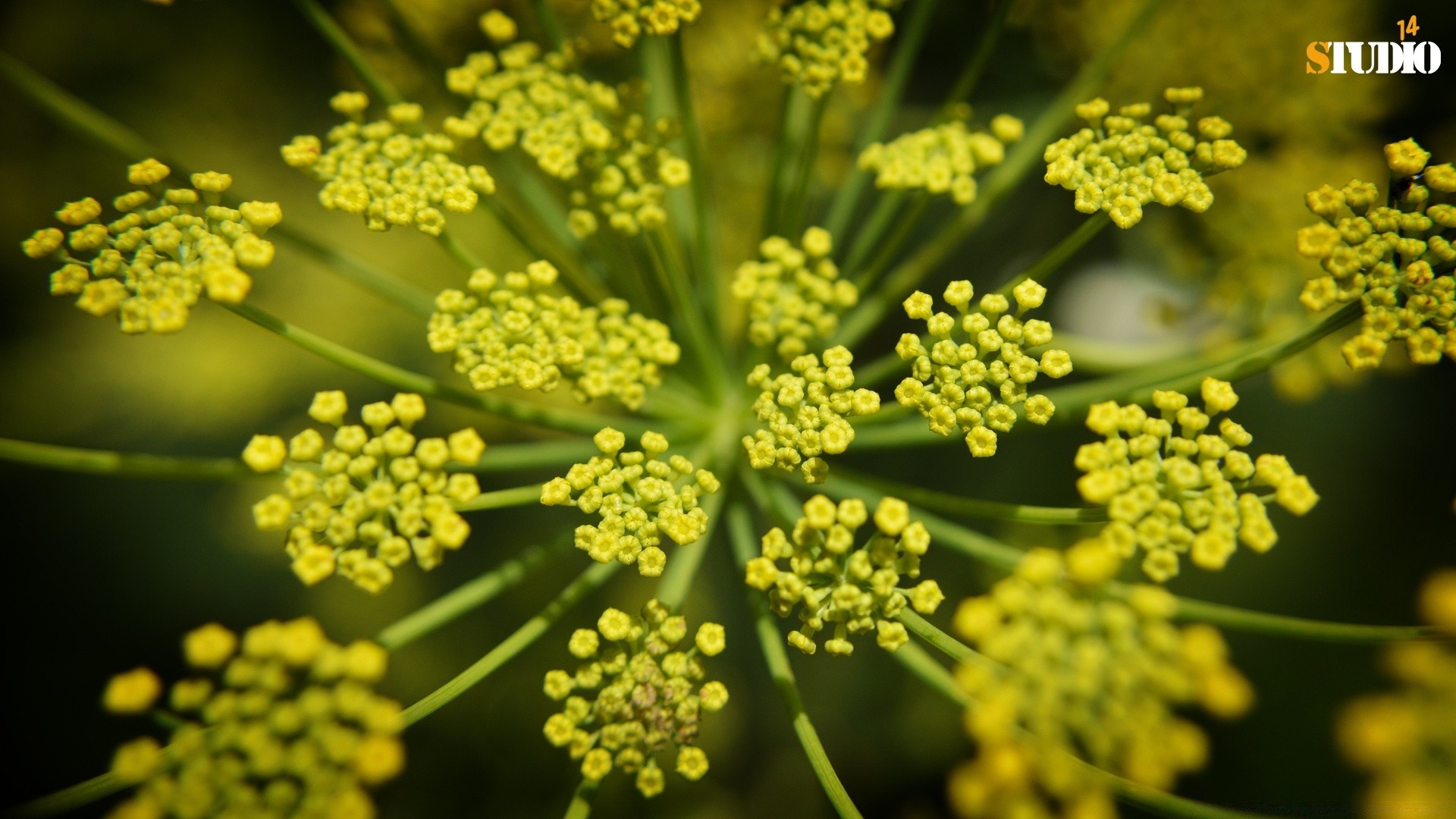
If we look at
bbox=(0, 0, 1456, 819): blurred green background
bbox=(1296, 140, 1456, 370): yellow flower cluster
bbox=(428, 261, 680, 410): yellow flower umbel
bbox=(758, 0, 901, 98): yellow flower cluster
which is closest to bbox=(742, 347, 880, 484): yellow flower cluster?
bbox=(428, 261, 680, 410): yellow flower umbel

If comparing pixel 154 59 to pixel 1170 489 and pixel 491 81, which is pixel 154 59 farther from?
pixel 1170 489

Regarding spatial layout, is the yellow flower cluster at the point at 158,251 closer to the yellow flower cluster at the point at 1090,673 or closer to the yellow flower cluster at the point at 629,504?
the yellow flower cluster at the point at 629,504

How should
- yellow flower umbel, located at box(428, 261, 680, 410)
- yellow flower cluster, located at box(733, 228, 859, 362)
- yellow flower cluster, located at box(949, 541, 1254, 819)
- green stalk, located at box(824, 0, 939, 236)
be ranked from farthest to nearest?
green stalk, located at box(824, 0, 939, 236) → yellow flower cluster, located at box(733, 228, 859, 362) → yellow flower umbel, located at box(428, 261, 680, 410) → yellow flower cluster, located at box(949, 541, 1254, 819)

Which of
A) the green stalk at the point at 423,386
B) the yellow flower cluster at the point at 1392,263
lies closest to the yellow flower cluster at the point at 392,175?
the green stalk at the point at 423,386

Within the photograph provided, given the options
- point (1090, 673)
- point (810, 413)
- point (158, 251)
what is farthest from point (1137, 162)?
point (158, 251)

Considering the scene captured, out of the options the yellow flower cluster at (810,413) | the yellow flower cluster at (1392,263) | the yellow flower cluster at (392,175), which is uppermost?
the yellow flower cluster at (392,175)

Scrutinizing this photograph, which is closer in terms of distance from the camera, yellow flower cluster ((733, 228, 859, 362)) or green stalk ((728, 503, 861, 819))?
green stalk ((728, 503, 861, 819))

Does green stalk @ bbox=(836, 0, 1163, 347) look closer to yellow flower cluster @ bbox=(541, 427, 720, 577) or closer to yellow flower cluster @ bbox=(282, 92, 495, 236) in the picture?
yellow flower cluster @ bbox=(541, 427, 720, 577)
